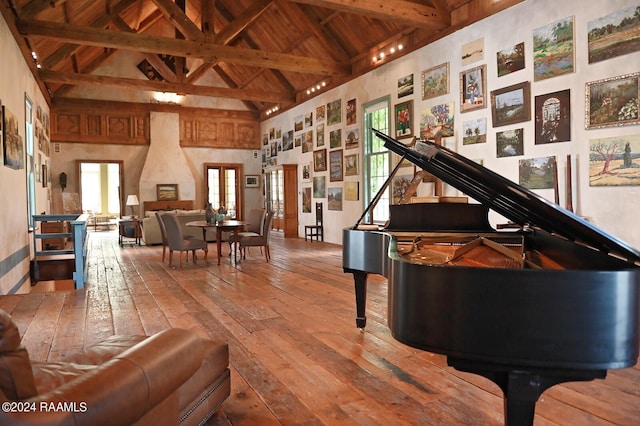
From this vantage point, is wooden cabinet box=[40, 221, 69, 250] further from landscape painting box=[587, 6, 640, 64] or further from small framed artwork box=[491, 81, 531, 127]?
landscape painting box=[587, 6, 640, 64]

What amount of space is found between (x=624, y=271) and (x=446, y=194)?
5.88 m

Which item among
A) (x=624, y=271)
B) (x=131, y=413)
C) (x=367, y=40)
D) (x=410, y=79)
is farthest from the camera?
(x=367, y=40)

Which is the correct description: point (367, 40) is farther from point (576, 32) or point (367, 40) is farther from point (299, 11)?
point (576, 32)

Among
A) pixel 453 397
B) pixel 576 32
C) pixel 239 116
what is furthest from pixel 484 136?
pixel 239 116

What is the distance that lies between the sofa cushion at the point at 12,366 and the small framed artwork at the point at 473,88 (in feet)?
21.4

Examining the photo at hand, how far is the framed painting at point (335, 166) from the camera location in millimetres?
10375

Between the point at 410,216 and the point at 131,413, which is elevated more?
the point at 410,216

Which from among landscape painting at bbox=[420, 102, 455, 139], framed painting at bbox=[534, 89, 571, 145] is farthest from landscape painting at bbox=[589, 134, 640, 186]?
landscape painting at bbox=[420, 102, 455, 139]

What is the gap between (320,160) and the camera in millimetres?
11305

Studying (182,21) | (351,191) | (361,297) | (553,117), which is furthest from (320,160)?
(361,297)

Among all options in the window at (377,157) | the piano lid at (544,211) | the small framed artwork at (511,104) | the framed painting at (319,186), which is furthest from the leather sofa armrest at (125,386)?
the framed painting at (319,186)

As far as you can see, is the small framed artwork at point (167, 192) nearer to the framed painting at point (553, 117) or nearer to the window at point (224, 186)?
the window at point (224, 186)

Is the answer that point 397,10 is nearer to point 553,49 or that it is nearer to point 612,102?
point 553,49

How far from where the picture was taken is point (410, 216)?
154 inches
